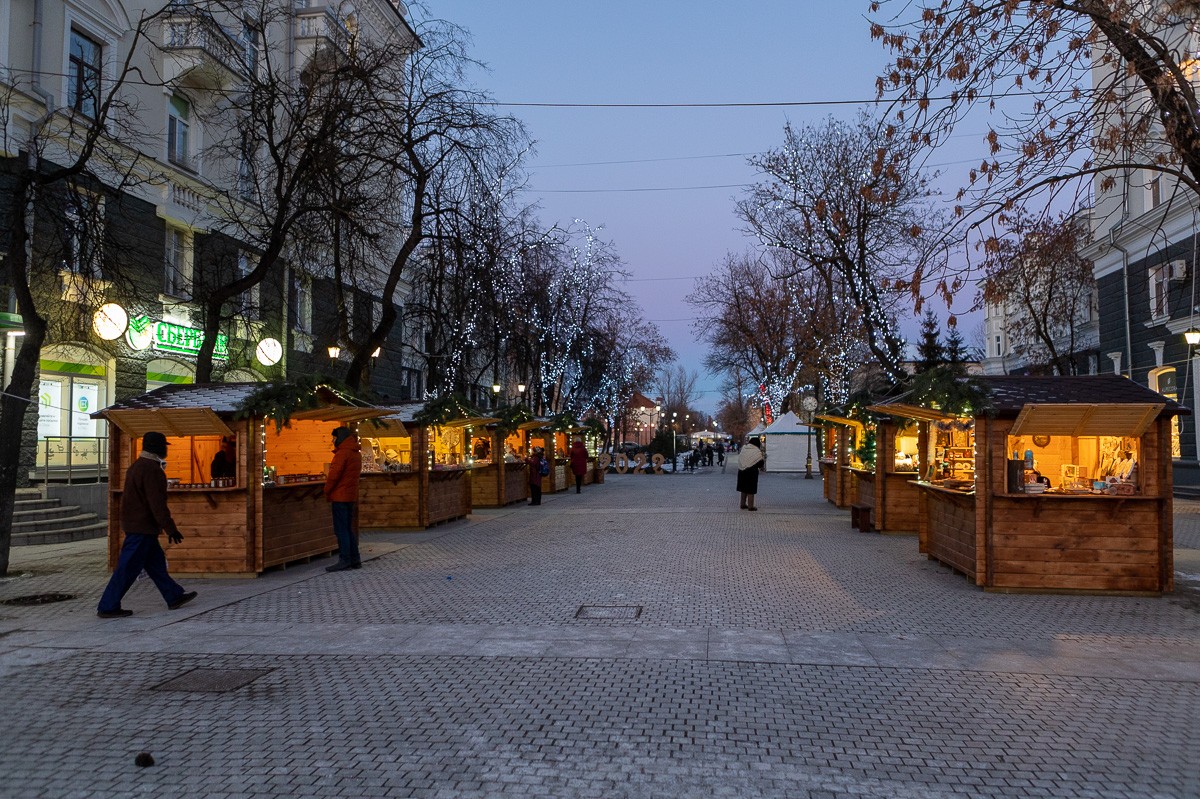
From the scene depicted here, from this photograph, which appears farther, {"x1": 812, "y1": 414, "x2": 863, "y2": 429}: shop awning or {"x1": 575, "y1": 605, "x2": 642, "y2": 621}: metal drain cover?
{"x1": 812, "y1": 414, "x2": 863, "y2": 429}: shop awning

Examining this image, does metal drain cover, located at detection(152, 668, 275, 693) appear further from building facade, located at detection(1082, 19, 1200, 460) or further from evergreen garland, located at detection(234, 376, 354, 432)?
building facade, located at detection(1082, 19, 1200, 460)

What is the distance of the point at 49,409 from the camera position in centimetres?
1895

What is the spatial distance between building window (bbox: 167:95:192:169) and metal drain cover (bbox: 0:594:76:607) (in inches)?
578

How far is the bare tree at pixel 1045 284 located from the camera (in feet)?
31.5

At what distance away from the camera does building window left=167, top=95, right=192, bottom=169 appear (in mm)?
22697

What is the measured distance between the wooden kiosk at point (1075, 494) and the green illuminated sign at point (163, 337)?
1570 cm

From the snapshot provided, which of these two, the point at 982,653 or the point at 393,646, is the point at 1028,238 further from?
the point at 393,646

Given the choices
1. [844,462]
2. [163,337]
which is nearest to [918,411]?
[844,462]

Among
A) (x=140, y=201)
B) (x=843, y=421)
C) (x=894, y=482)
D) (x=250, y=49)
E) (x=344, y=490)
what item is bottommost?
(x=894, y=482)

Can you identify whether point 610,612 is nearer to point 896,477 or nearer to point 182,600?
point 182,600

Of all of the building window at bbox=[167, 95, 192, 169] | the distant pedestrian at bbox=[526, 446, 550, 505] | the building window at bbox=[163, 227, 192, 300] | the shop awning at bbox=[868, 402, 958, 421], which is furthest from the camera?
the distant pedestrian at bbox=[526, 446, 550, 505]

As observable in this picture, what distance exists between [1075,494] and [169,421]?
1075cm

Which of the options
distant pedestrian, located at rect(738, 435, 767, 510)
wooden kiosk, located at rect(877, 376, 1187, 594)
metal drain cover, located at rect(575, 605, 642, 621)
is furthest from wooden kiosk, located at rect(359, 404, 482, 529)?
wooden kiosk, located at rect(877, 376, 1187, 594)

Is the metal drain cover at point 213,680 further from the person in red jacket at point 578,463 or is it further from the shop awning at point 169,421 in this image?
the person in red jacket at point 578,463
